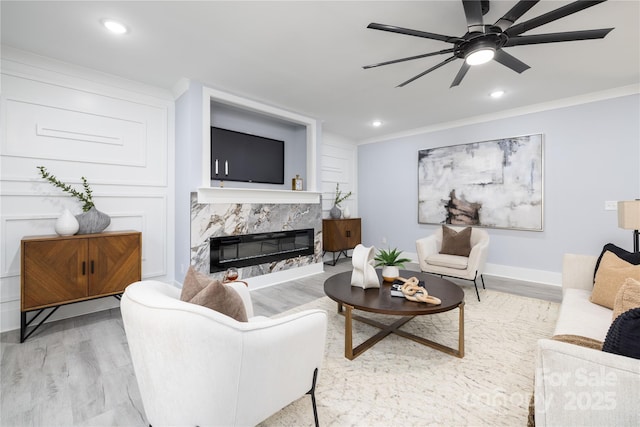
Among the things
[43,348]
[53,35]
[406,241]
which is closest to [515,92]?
[406,241]

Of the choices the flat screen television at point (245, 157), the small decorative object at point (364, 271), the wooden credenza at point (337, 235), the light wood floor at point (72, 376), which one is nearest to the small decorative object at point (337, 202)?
the wooden credenza at point (337, 235)

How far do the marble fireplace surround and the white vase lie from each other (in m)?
1.03

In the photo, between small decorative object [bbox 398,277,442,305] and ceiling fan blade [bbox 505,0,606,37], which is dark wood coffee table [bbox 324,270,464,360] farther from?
ceiling fan blade [bbox 505,0,606,37]

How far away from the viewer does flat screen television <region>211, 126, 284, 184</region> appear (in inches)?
147

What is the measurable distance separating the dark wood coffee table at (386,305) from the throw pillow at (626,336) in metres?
1.04

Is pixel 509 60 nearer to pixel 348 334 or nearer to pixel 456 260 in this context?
pixel 456 260

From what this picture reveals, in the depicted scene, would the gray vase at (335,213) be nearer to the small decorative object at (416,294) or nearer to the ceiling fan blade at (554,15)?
the small decorative object at (416,294)

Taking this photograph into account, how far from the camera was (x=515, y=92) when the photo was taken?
3539 mm

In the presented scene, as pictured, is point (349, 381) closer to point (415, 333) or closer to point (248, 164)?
point (415, 333)

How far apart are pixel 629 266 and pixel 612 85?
9.48 ft

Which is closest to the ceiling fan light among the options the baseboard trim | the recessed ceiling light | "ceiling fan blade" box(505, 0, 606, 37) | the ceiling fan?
the ceiling fan

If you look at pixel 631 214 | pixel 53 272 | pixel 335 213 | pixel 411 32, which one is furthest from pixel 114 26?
pixel 631 214

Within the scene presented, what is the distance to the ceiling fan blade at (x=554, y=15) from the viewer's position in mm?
1506

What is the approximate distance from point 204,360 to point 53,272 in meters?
2.40
